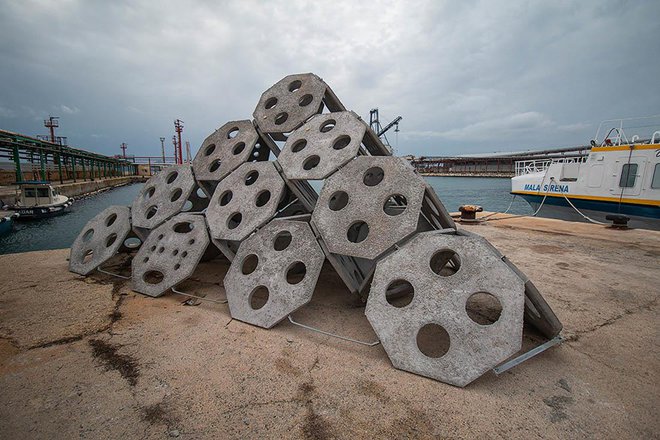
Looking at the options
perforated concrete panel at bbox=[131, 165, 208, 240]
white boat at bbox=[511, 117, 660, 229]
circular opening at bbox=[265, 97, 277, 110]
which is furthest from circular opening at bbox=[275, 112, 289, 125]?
white boat at bbox=[511, 117, 660, 229]

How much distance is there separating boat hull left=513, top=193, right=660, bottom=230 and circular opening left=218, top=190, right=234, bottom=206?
51.6 ft

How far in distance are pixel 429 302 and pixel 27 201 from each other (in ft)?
75.0

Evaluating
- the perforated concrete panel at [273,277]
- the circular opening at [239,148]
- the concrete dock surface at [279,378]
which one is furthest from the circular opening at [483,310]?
the circular opening at [239,148]

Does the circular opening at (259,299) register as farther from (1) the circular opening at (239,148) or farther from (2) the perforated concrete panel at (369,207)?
(1) the circular opening at (239,148)

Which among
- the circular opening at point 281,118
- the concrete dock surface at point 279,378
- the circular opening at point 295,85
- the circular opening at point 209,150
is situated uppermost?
the circular opening at point 295,85

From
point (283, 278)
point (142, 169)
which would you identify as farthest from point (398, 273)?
point (142, 169)

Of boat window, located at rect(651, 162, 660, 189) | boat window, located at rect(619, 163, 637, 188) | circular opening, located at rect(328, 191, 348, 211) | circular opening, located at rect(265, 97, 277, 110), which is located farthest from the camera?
boat window, located at rect(619, 163, 637, 188)

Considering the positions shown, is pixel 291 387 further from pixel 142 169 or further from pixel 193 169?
pixel 142 169

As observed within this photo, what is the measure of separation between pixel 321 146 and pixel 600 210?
15.1 meters

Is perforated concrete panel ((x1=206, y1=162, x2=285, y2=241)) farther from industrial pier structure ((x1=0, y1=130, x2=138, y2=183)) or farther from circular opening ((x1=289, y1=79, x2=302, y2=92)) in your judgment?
industrial pier structure ((x1=0, y1=130, x2=138, y2=183))

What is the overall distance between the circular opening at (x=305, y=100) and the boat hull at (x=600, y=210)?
14.3 m

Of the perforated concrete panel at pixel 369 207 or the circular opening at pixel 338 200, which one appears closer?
the perforated concrete panel at pixel 369 207

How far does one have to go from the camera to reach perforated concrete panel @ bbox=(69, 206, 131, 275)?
17.6ft

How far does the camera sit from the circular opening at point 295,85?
20.7 feet
